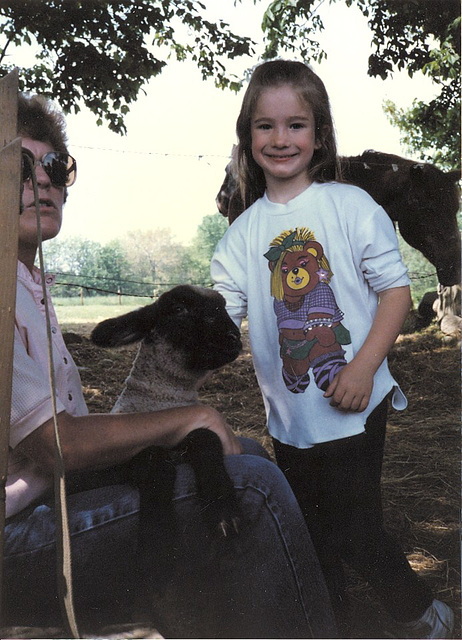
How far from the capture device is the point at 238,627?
154cm

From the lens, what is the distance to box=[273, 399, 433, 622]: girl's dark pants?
6.07 ft

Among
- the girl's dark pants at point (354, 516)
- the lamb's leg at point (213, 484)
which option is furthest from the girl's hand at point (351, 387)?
the lamb's leg at point (213, 484)

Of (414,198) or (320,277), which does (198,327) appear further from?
(414,198)

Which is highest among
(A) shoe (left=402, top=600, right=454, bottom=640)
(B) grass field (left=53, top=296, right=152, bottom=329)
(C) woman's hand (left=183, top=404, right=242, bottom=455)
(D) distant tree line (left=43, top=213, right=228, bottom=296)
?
(D) distant tree line (left=43, top=213, right=228, bottom=296)

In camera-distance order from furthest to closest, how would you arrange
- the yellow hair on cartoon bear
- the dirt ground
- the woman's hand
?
1. the dirt ground
2. the yellow hair on cartoon bear
3. the woman's hand

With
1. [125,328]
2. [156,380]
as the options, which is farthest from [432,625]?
[125,328]

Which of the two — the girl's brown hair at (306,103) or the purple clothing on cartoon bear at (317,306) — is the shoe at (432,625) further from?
the girl's brown hair at (306,103)

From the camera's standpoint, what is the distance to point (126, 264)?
1960mm

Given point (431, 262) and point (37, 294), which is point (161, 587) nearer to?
point (37, 294)

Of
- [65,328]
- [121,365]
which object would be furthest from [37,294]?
[121,365]

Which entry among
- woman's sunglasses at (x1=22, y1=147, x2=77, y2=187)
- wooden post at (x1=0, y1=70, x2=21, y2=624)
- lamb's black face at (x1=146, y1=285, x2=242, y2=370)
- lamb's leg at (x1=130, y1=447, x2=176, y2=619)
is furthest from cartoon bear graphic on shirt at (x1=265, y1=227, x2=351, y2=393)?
wooden post at (x1=0, y1=70, x2=21, y2=624)

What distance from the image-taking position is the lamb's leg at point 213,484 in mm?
1505

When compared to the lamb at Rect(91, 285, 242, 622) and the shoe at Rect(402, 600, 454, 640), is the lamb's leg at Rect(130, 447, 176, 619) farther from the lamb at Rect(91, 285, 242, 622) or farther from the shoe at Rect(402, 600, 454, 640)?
the shoe at Rect(402, 600, 454, 640)

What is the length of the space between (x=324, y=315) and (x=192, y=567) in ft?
2.49
